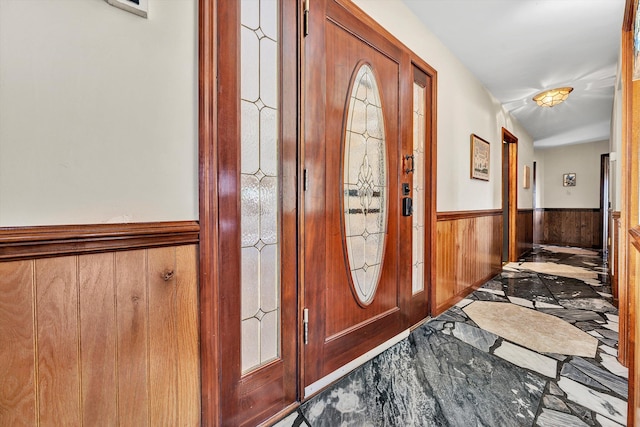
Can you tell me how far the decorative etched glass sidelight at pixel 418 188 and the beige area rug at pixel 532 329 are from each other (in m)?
0.65

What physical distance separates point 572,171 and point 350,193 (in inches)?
294

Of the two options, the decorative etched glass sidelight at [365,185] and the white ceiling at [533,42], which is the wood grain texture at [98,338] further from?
the white ceiling at [533,42]

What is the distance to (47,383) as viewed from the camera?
0.71 m

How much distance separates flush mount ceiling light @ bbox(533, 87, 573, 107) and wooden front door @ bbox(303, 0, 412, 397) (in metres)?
2.55

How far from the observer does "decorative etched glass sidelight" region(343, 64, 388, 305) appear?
157 cm

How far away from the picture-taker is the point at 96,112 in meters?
0.76

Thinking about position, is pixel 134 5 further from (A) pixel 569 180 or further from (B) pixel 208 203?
(A) pixel 569 180

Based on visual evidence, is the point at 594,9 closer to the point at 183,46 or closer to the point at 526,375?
the point at 526,375

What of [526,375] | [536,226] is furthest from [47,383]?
[536,226]

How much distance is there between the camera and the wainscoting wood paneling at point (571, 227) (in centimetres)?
612

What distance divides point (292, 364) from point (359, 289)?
566 mm

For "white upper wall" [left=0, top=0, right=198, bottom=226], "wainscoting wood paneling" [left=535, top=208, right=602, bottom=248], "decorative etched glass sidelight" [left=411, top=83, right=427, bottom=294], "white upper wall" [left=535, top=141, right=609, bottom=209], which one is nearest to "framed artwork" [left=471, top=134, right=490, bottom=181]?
"decorative etched glass sidelight" [left=411, top=83, right=427, bottom=294]

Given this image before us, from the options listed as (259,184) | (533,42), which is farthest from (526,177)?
(259,184)

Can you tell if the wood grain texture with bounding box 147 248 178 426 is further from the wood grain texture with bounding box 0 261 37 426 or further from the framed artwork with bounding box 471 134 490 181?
the framed artwork with bounding box 471 134 490 181
